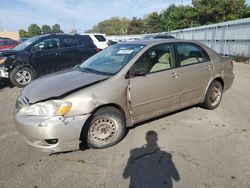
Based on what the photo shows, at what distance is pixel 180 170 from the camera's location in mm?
3045

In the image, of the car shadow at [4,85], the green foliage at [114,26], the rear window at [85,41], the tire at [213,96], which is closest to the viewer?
the tire at [213,96]

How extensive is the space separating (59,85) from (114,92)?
2.79 feet

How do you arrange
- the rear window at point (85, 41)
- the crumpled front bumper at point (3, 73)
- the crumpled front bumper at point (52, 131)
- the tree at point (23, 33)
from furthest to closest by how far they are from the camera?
1. the tree at point (23, 33)
2. the rear window at point (85, 41)
3. the crumpled front bumper at point (3, 73)
4. the crumpled front bumper at point (52, 131)

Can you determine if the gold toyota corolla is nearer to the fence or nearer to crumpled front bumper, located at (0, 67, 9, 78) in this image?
crumpled front bumper, located at (0, 67, 9, 78)

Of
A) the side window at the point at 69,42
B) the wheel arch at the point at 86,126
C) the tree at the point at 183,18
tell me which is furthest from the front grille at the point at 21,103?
the tree at the point at 183,18

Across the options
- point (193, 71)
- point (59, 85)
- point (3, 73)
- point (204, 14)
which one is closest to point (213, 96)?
point (193, 71)

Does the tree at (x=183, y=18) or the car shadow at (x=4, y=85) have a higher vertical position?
the tree at (x=183, y=18)

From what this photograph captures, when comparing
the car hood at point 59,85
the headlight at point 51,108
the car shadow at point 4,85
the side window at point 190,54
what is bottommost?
the car shadow at point 4,85

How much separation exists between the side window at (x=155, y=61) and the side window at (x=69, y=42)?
565cm

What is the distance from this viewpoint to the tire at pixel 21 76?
7938 millimetres

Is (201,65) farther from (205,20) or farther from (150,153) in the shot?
(205,20)

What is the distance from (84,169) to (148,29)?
7020cm

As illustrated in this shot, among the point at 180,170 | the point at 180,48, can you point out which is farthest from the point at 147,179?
the point at 180,48

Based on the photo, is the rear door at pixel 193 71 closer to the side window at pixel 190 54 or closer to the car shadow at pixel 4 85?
the side window at pixel 190 54
